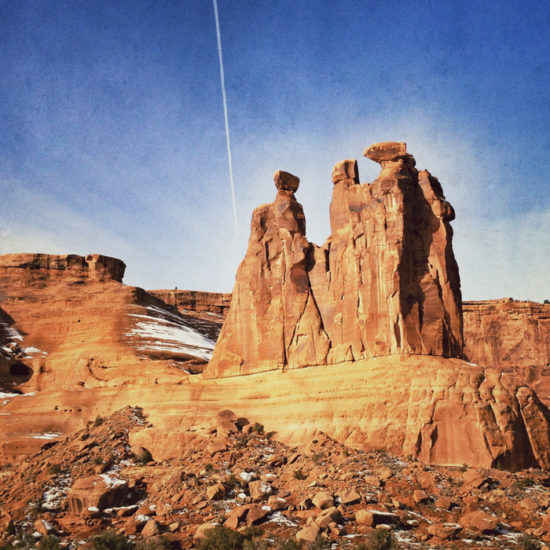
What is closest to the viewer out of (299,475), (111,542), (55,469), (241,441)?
(111,542)

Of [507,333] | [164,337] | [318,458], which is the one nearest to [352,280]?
[318,458]

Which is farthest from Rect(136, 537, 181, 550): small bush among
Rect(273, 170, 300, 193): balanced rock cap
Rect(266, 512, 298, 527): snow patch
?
Rect(273, 170, 300, 193): balanced rock cap

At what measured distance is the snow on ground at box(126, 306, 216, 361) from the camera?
188 ft

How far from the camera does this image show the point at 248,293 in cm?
3900

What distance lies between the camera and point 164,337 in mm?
59969

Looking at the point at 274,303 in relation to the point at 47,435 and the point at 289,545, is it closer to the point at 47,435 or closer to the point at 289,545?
the point at 47,435

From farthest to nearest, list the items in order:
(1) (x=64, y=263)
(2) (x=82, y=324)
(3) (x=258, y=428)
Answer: (1) (x=64, y=263)
(2) (x=82, y=324)
(3) (x=258, y=428)

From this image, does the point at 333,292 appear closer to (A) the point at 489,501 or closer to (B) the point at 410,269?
(B) the point at 410,269

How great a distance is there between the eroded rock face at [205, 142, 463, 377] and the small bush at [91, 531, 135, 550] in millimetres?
14904

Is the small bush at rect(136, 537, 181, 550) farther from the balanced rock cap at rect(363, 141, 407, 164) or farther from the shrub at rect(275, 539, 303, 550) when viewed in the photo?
the balanced rock cap at rect(363, 141, 407, 164)

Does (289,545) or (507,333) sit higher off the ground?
(507,333)

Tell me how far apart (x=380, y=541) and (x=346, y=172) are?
22.3m

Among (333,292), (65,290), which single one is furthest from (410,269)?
(65,290)

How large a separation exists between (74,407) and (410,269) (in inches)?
929
